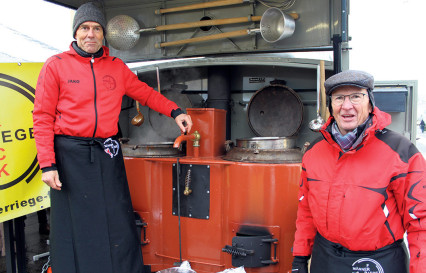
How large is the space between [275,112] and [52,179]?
2599 millimetres

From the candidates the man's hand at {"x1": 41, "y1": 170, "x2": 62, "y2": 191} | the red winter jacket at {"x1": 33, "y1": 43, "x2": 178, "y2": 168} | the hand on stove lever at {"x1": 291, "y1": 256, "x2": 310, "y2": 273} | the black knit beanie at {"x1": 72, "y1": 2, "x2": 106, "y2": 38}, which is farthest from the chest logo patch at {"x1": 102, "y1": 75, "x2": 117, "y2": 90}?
the hand on stove lever at {"x1": 291, "y1": 256, "x2": 310, "y2": 273}

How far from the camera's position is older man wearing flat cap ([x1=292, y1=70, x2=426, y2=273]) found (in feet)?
5.37

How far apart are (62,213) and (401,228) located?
214 cm

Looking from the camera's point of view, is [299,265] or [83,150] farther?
[83,150]

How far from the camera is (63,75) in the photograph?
243 centimetres

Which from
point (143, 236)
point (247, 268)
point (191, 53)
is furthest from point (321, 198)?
point (191, 53)

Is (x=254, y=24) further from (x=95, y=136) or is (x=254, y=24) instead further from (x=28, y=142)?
(x=28, y=142)

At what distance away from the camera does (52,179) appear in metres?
2.32

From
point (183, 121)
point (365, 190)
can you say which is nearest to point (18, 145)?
point (183, 121)

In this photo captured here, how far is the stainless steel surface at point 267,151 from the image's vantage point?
9.66 feet

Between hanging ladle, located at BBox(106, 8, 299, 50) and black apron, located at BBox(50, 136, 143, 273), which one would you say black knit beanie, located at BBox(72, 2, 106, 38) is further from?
hanging ladle, located at BBox(106, 8, 299, 50)

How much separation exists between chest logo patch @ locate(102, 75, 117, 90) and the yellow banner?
769 millimetres

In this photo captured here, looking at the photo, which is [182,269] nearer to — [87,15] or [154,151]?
[154,151]

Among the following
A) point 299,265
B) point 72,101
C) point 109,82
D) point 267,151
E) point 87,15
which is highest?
point 87,15
